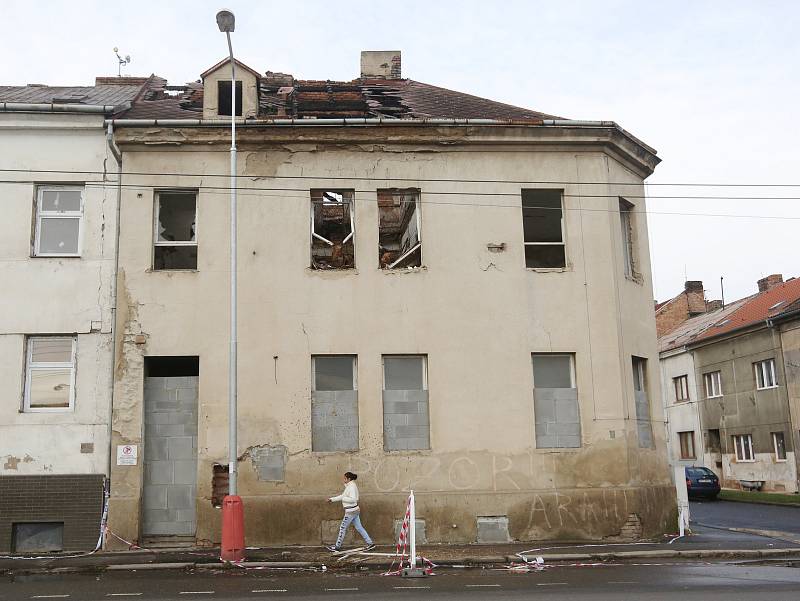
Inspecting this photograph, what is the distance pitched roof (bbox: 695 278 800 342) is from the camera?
33713mm

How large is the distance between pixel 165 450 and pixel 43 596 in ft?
19.3

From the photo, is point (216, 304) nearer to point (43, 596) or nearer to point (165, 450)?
point (165, 450)

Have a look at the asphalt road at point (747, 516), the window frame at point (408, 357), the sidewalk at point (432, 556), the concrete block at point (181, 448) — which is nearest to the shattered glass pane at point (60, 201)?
the concrete block at point (181, 448)

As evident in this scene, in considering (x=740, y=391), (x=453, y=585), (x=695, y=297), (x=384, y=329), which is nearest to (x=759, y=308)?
(x=740, y=391)

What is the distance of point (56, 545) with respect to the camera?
15.4 meters

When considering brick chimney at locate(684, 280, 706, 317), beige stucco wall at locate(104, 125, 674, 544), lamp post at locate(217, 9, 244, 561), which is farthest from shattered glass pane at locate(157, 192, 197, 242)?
brick chimney at locate(684, 280, 706, 317)

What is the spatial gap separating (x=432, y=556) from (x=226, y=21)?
9740mm

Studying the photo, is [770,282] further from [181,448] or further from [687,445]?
[181,448]

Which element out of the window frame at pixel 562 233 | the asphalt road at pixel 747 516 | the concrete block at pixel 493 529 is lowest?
the asphalt road at pixel 747 516

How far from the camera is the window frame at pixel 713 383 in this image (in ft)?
121

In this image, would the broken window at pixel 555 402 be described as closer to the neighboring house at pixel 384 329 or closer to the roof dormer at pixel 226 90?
the neighboring house at pixel 384 329

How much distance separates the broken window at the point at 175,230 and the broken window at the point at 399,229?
3.84 m

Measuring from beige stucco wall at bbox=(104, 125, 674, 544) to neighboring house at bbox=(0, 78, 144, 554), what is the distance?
511mm

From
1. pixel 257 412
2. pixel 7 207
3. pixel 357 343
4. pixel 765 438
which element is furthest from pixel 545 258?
pixel 765 438
